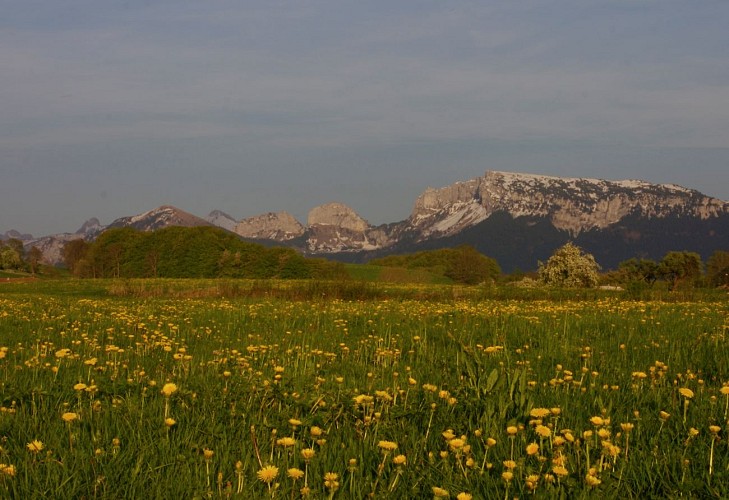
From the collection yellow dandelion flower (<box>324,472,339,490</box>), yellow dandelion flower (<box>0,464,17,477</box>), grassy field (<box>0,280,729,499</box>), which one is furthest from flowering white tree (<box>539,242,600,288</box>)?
yellow dandelion flower (<box>0,464,17,477</box>)

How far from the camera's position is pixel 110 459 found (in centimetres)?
354

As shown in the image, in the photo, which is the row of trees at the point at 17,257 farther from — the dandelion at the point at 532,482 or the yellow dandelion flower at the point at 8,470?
the dandelion at the point at 532,482

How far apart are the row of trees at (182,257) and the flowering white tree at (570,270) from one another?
211 feet

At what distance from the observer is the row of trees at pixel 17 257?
Result: 158 metres

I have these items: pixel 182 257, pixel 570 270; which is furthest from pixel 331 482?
pixel 182 257

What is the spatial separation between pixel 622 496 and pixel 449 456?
43.1 inches

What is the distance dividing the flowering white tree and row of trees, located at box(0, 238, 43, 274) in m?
141

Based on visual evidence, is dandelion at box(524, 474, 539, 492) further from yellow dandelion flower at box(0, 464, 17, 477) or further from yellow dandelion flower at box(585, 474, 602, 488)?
yellow dandelion flower at box(0, 464, 17, 477)

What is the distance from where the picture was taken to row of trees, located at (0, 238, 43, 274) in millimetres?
157500

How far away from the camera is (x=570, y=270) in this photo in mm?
61094

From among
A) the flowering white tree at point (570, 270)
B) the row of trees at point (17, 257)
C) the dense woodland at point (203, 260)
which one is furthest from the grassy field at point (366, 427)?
the row of trees at point (17, 257)

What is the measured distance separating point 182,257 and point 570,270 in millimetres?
104648

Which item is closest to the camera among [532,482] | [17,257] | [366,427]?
[532,482]

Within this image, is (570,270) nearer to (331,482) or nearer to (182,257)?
(331,482)
